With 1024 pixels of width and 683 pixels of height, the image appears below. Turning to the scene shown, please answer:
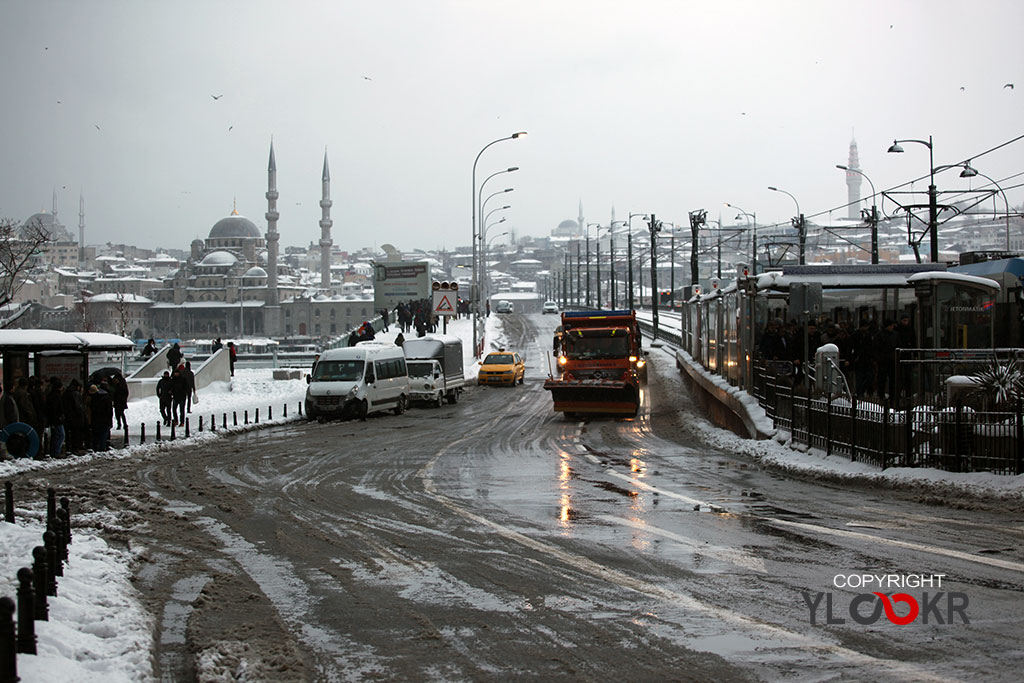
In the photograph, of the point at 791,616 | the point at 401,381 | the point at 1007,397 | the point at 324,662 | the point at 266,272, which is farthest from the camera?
the point at 266,272

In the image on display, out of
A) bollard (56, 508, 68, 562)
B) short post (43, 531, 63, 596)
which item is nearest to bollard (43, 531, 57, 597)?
short post (43, 531, 63, 596)

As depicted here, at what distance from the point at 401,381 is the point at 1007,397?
818 inches

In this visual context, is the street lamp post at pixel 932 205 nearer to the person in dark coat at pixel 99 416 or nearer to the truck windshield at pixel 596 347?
the truck windshield at pixel 596 347

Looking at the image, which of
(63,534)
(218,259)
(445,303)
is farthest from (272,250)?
(63,534)

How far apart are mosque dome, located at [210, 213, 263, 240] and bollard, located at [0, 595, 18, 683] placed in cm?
18805

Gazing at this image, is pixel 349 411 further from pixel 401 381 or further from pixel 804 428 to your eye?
pixel 804 428

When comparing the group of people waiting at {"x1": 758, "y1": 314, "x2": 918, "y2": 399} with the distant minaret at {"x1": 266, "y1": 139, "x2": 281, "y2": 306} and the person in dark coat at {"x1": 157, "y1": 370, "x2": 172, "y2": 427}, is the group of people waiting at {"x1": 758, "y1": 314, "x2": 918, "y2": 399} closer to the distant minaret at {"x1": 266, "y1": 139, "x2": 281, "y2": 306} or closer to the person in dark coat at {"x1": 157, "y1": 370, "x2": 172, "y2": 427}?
the person in dark coat at {"x1": 157, "y1": 370, "x2": 172, "y2": 427}

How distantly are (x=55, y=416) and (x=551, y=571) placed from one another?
13954 millimetres

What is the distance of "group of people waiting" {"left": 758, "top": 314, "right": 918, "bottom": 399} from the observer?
20.2 meters

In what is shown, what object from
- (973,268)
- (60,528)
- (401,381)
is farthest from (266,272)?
(60,528)

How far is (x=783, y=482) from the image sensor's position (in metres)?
14.3

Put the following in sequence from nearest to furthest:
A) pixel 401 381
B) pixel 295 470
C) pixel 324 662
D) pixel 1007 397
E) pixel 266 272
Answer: pixel 324 662
pixel 1007 397
pixel 295 470
pixel 401 381
pixel 266 272

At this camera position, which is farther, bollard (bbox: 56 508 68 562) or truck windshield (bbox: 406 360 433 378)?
truck windshield (bbox: 406 360 433 378)

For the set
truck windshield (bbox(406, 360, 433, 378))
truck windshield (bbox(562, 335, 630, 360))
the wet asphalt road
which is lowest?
the wet asphalt road
